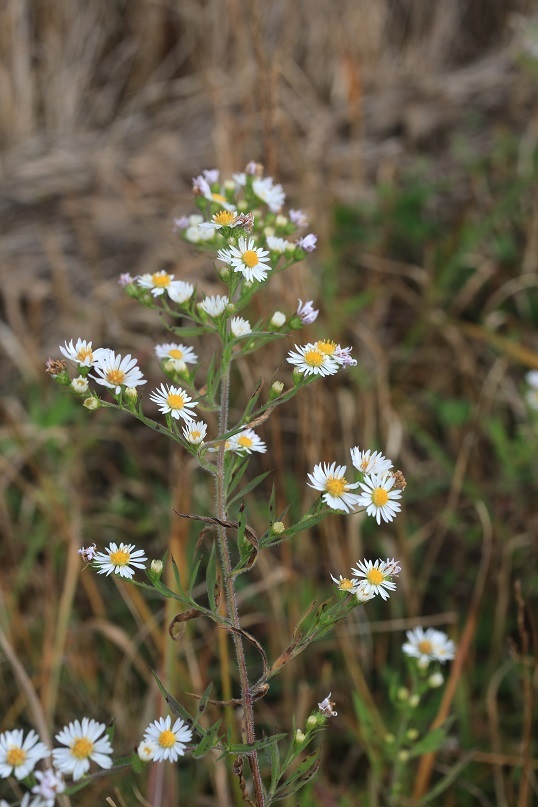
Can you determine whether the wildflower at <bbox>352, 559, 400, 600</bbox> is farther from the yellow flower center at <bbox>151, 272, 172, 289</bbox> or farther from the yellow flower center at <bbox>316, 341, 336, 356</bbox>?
the yellow flower center at <bbox>151, 272, 172, 289</bbox>

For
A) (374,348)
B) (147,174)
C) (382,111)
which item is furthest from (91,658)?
(382,111)

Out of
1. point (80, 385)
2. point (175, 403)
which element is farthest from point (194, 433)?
point (80, 385)

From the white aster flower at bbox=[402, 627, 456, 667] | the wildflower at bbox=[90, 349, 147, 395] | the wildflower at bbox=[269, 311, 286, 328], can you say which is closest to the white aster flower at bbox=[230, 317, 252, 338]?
the wildflower at bbox=[269, 311, 286, 328]

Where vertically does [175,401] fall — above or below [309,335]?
below

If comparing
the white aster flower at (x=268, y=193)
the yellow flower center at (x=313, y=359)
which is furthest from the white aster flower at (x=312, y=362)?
the white aster flower at (x=268, y=193)

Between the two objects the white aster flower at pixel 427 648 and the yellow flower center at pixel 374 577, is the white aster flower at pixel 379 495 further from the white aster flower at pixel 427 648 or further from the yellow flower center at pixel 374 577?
the white aster flower at pixel 427 648

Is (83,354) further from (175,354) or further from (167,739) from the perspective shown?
(167,739)
